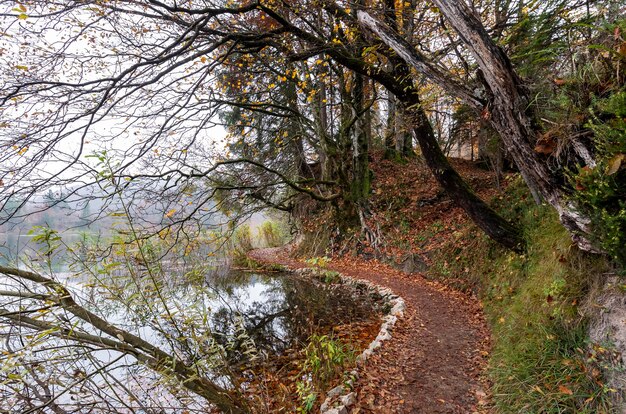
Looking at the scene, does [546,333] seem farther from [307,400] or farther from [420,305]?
[420,305]

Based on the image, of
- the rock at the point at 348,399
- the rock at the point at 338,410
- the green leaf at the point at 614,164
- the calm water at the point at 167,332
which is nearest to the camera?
the calm water at the point at 167,332

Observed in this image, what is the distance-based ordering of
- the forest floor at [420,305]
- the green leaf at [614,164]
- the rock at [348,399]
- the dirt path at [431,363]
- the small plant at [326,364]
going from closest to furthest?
the green leaf at [614,164] < the rock at [348,399] < the dirt path at [431,363] < the forest floor at [420,305] < the small plant at [326,364]

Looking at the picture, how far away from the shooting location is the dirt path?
290cm

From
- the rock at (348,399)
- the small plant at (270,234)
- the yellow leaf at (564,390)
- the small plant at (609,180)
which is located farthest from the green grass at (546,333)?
the small plant at (270,234)

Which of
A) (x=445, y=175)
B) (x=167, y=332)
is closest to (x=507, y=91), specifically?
(x=445, y=175)

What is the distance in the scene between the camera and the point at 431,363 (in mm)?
3584

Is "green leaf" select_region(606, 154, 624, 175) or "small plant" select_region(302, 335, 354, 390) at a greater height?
"green leaf" select_region(606, 154, 624, 175)

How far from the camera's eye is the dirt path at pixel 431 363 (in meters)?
2.90

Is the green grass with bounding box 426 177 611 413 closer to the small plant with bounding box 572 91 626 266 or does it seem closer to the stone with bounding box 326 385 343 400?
the small plant with bounding box 572 91 626 266

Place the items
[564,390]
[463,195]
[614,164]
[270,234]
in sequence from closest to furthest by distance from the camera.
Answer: [614,164]
[564,390]
[463,195]
[270,234]

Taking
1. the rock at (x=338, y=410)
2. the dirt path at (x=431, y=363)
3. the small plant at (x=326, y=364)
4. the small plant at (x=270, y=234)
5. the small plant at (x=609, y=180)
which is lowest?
the dirt path at (x=431, y=363)

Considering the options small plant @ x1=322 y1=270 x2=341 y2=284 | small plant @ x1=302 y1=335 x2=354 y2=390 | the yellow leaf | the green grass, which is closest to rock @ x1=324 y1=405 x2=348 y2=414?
small plant @ x1=302 y1=335 x2=354 y2=390

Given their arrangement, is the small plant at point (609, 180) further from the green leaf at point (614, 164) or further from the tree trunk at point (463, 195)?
the tree trunk at point (463, 195)

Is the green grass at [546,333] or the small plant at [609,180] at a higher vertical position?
the small plant at [609,180]
